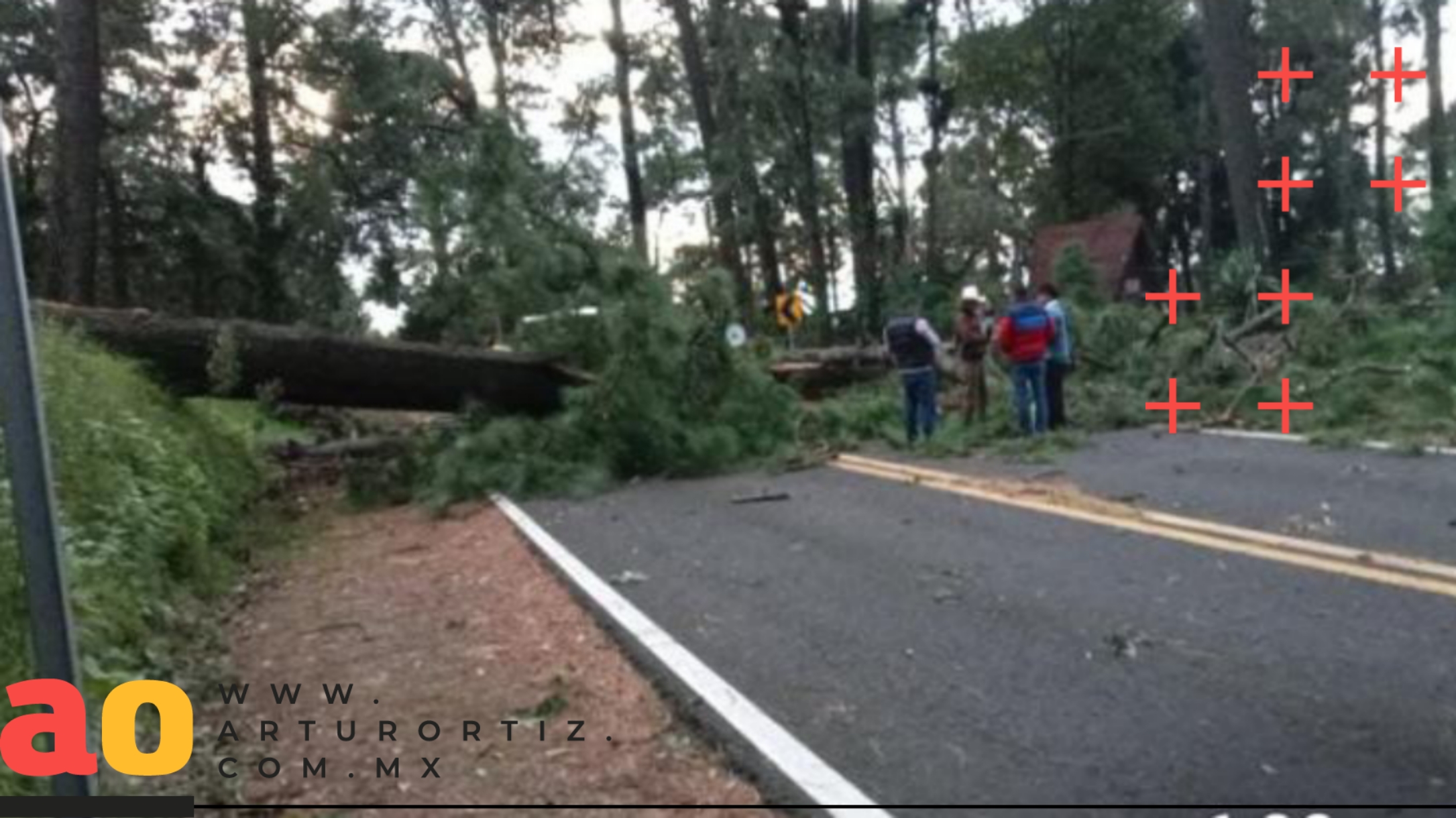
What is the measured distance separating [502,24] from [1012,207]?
1039 inches

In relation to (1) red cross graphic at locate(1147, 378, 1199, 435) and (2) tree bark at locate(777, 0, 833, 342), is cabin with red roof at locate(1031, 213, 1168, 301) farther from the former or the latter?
(1) red cross graphic at locate(1147, 378, 1199, 435)

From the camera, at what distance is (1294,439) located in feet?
43.3

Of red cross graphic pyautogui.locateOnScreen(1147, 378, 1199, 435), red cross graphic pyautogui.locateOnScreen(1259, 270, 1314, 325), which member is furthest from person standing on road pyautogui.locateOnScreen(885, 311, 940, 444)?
red cross graphic pyautogui.locateOnScreen(1259, 270, 1314, 325)

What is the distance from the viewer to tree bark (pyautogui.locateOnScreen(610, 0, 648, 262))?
120 ft

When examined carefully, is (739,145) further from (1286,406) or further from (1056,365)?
(1286,406)

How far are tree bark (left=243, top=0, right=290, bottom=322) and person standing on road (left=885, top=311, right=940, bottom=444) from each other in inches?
711

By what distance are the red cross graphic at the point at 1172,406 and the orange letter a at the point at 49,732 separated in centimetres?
1324

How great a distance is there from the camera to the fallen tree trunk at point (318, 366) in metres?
13.3

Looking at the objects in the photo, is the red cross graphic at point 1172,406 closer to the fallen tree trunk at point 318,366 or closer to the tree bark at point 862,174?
the fallen tree trunk at point 318,366

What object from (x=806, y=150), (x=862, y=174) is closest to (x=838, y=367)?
(x=806, y=150)

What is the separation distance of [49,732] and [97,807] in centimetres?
134

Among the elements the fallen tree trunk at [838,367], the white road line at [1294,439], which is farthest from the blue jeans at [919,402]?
the fallen tree trunk at [838,367]

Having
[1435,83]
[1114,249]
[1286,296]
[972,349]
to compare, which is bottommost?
[972,349]

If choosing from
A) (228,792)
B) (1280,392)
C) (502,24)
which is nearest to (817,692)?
(228,792)
